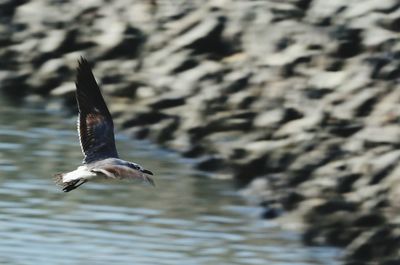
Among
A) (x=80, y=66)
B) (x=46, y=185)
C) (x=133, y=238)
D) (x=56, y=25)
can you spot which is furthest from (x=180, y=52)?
(x=80, y=66)

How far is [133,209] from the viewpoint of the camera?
42.7 ft

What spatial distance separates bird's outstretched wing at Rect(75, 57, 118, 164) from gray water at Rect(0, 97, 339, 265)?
4.56ft

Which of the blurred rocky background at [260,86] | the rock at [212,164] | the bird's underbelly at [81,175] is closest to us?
the bird's underbelly at [81,175]

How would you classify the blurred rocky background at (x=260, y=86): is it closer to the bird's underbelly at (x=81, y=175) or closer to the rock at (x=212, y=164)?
the rock at (x=212, y=164)

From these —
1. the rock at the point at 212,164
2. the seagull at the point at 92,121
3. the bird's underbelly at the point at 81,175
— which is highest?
the rock at the point at 212,164

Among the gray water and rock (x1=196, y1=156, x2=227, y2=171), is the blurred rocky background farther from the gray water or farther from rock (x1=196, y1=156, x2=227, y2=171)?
the gray water

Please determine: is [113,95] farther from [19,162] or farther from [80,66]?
[80,66]

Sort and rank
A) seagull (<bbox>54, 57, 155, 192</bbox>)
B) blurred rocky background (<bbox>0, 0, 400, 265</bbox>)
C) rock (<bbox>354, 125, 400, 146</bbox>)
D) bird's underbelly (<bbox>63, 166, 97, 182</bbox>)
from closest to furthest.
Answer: bird's underbelly (<bbox>63, 166, 97, 182</bbox>) < seagull (<bbox>54, 57, 155, 192</bbox>) < blurred rocky background (<bbox>0, 0, 400, 265</bbox>) < rock (<bbox>354, 125, 400, 146</bbox>)

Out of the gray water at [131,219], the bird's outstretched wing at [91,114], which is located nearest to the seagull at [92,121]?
the bird's outstretched wing at [91,114]

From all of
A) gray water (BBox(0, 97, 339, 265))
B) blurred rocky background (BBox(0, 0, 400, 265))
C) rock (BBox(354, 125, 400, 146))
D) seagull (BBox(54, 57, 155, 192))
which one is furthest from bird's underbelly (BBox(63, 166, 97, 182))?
rock (BBox(354, 125, 400, 146))

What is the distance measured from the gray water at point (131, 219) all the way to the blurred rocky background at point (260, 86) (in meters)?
0.30

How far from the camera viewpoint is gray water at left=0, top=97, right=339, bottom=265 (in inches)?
469

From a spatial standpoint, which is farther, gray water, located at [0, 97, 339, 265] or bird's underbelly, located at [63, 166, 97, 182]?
gray water, located at [0, 97, 339, 265]

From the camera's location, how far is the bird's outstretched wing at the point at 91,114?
34.7ft
